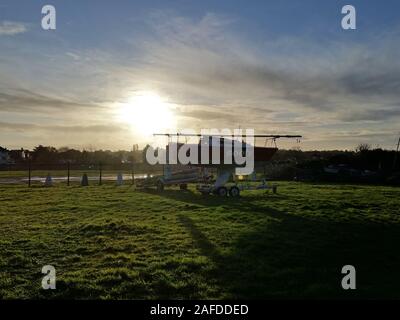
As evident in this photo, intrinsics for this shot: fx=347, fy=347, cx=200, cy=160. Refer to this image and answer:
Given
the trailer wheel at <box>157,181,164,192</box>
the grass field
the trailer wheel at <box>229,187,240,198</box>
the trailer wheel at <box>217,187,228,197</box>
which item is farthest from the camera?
the trailer wheel at <box>157,181,164,192</box>

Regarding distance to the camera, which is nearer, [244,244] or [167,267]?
[167,267]

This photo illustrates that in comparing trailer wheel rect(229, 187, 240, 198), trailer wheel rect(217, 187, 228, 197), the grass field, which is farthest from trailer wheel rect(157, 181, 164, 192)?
the grass field

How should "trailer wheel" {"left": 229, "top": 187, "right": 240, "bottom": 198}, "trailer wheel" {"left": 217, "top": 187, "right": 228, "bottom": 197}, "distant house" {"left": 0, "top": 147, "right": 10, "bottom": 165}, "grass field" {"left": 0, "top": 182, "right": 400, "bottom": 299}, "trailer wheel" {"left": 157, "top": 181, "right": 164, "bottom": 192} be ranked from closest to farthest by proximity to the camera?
"grass field" {"left": 0, "top": 182, "right": 400, "bottom": 299}
"trailer wheel" {"left": 229, "top": 187, "right": 240, "bottom": 198}
"trailer wheel" {"left": 217, "top": 187, "right": 228, "bottom": 197}
"trailer wheel" {"left": 157, "top": 181, "right": 164, "bottom": 192}
"distant house" {"left": 0, "top": 147, "right": 10, "bottom": 165}

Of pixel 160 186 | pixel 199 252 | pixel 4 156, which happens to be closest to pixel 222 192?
pixel 160 186

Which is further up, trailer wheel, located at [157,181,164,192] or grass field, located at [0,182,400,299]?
trailer wheel, located at [157,181,164,192]

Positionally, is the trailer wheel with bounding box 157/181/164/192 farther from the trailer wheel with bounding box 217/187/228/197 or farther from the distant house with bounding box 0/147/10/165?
the distant house with bounding box 0/147/10/165

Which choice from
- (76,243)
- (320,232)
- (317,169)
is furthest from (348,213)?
(317,169)

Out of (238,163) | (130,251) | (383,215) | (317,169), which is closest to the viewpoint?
(130,251)

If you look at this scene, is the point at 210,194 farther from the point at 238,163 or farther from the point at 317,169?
the point at 317,169

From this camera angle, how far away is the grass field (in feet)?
19.5

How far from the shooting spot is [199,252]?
8062mm

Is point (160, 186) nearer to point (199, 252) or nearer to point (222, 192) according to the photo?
point (222, 192)
